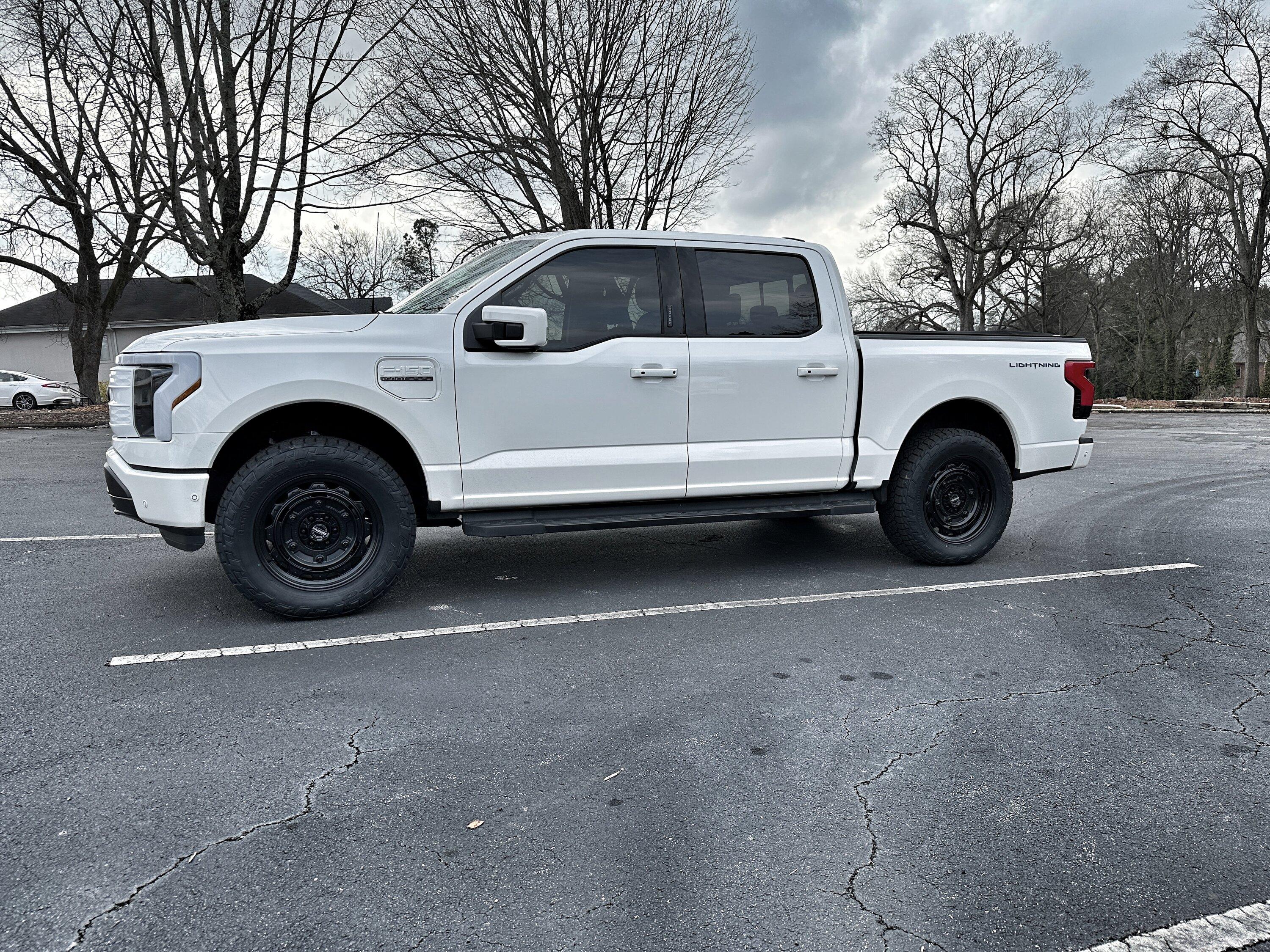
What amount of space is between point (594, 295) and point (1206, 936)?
3.79 meters

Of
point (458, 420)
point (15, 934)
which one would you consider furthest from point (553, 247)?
point (15, 934)

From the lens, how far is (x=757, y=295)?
5.12 m

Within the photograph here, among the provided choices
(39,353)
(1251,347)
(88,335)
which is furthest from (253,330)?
(39,353)

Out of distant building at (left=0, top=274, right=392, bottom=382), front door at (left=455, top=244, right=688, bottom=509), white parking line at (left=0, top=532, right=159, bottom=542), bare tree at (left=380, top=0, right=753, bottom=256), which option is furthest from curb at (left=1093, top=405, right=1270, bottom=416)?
distant building at (left=0, top=274, right=392, bottom=382)

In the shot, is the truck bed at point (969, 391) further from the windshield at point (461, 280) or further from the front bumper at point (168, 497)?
the front bumper at point (168, 497)

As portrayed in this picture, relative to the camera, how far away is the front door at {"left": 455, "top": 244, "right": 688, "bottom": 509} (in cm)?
449

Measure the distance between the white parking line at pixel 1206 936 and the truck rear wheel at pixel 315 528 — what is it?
11.4ft

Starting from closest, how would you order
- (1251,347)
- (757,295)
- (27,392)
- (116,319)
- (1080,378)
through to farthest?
1. (757,295)
2. (1080,378)
3. (27,392)
4. (1251,347)
5. (116,319)

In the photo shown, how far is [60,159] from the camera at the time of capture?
21188 millimetres

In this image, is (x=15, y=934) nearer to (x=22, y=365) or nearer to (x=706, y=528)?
(x=706, y=528)

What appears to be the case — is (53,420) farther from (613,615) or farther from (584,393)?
(613,615)

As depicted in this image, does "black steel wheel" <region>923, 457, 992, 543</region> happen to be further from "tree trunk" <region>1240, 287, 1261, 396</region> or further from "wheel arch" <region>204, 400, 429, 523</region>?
"tree trunk" <region>1240, 287, 1261, 396</region>

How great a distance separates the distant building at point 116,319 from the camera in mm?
37781

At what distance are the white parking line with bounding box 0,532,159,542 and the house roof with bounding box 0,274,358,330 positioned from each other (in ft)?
100
